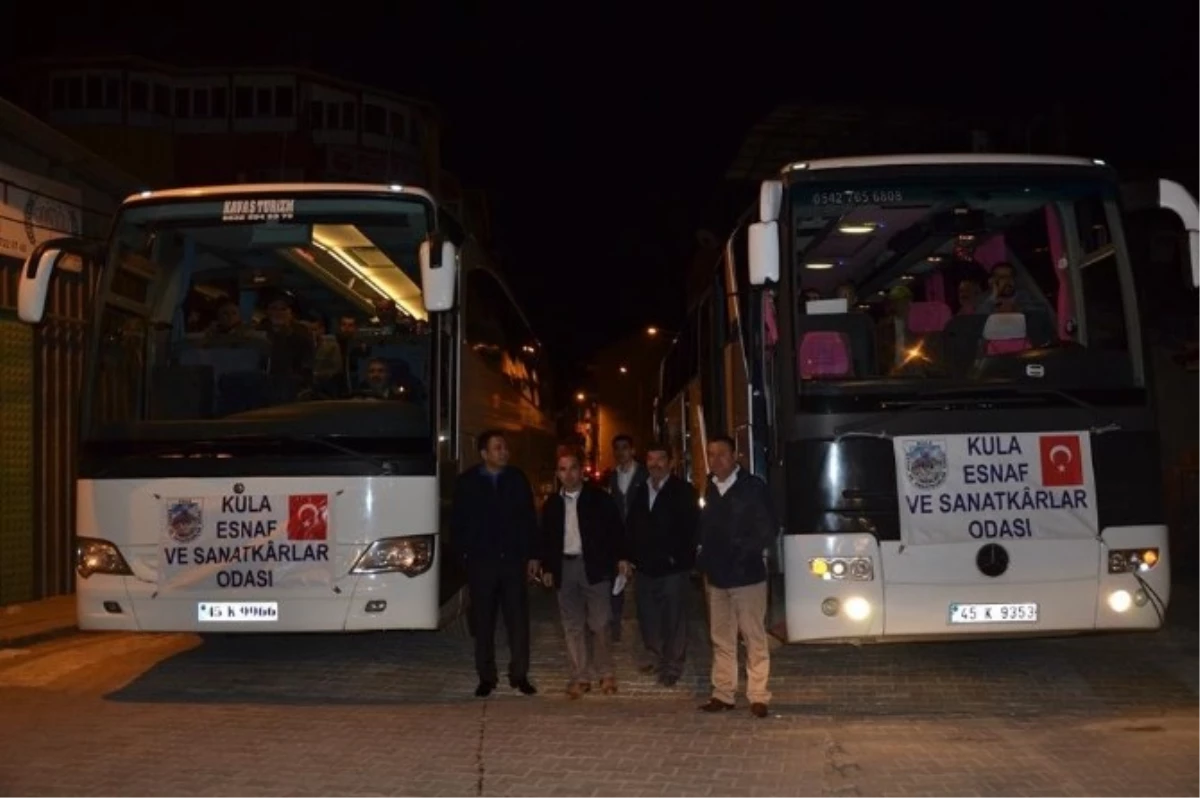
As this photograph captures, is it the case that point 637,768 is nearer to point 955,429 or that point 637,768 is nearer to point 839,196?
point 955,429

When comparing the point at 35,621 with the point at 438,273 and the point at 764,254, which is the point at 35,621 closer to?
the point at 438,273

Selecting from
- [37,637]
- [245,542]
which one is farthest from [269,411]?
[37,637]

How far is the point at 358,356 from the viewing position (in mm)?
8578

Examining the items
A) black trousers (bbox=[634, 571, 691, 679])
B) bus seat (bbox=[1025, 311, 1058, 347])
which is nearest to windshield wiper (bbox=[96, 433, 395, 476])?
black trousers (bbox=[634, 571, 691, 679])

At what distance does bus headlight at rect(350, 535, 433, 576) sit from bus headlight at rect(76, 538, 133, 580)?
5.33 feet

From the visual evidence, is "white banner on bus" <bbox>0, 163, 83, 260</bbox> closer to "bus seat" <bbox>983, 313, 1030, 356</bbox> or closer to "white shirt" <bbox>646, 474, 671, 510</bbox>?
"white shirt" <bbox>646, 474, 671, 510</bbox>

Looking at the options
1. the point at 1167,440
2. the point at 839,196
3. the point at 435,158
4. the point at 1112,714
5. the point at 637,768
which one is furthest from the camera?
the point at 435,158

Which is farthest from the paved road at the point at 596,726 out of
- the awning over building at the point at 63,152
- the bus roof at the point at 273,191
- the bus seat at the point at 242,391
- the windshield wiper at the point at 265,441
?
the awning over building at the point at 63,152

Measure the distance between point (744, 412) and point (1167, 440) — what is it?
40.8ft

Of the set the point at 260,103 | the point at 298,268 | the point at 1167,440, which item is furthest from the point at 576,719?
the point at 260,103

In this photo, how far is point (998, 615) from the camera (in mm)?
7504

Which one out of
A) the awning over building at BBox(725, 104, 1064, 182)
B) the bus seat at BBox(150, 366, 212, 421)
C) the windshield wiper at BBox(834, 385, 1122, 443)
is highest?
the awning over building at BBox(725, 104, 1064, 182)

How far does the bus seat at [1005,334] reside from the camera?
A: 7.93m

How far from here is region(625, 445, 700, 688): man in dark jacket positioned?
8.41 m
